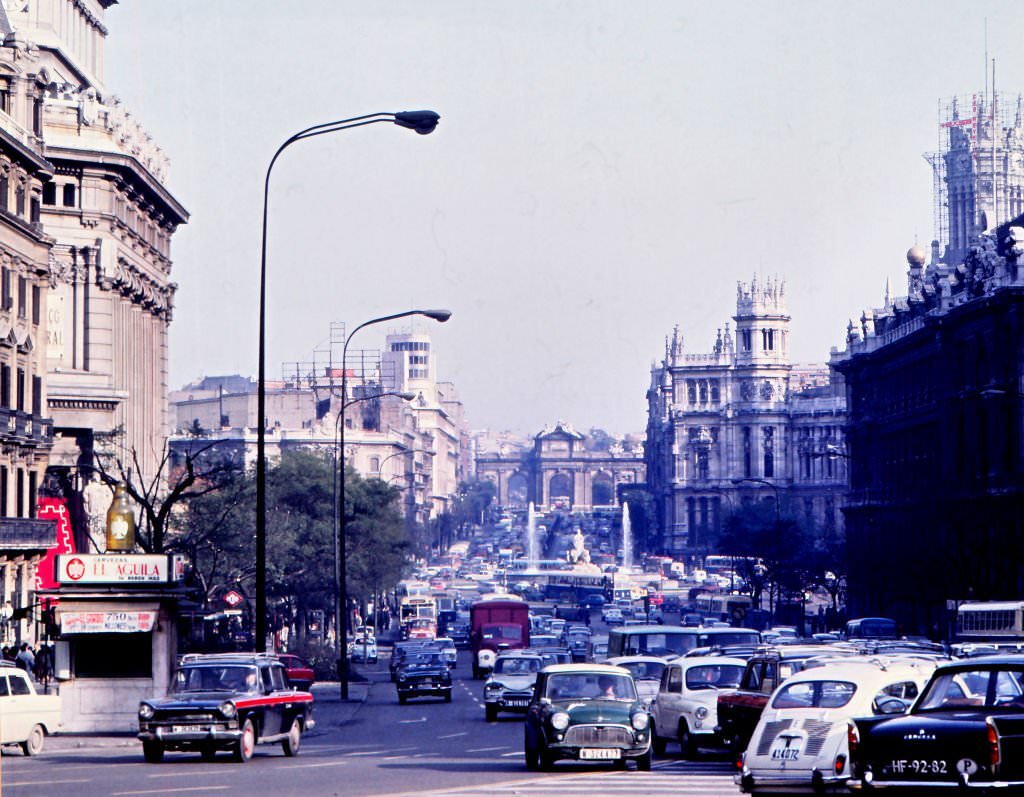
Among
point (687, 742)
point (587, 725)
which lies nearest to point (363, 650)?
point (687, 742)

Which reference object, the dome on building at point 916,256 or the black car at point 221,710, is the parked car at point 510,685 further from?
the dome on building at point 916,256

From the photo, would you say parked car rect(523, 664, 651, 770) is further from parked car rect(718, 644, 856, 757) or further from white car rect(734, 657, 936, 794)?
white car rect(734, 657, 936, 794)

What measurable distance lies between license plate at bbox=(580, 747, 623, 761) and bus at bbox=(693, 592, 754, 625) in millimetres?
77344

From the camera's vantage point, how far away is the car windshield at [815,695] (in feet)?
82.2

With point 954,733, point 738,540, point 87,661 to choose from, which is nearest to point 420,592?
point 738,540

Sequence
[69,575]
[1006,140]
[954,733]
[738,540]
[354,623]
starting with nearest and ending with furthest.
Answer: [954,733]
[69,575]
[354,623]
[738,540]
[1006,140]

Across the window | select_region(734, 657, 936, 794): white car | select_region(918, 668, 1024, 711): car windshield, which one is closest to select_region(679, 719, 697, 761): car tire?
select_region(734, 657, 936, 794): white car

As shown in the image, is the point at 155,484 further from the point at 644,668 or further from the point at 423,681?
the point at 644,668

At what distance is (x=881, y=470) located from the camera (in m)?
123

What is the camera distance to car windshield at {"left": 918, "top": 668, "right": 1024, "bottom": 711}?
63.2ft

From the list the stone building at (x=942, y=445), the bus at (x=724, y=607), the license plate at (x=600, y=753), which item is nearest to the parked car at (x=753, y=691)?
the license plate at (x=600, y=753)

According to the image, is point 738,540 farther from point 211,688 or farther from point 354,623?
point 211,688

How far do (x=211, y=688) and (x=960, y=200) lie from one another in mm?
150036

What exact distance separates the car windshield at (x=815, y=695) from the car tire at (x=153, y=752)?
10.8 meters
